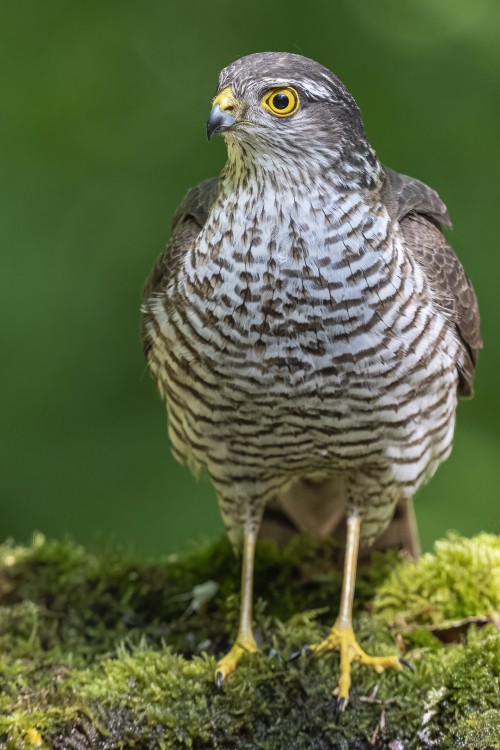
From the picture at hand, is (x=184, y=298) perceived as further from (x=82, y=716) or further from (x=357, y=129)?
(x=82, y=716)

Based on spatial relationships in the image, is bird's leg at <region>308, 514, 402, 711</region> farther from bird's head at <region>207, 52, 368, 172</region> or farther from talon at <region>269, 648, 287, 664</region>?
bird's head at <region>207, 52, 368, 172</region>

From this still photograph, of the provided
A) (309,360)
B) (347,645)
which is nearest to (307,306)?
(309,360)

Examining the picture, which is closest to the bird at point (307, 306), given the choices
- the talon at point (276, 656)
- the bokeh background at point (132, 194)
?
the talon at point (276, 656)

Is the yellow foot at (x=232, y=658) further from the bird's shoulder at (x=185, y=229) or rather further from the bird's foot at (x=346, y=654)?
the bird's shoulder at (x=185, y=229)

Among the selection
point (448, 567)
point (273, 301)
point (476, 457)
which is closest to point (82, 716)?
point (273, 301)

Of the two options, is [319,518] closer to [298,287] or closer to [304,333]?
[304,333]
